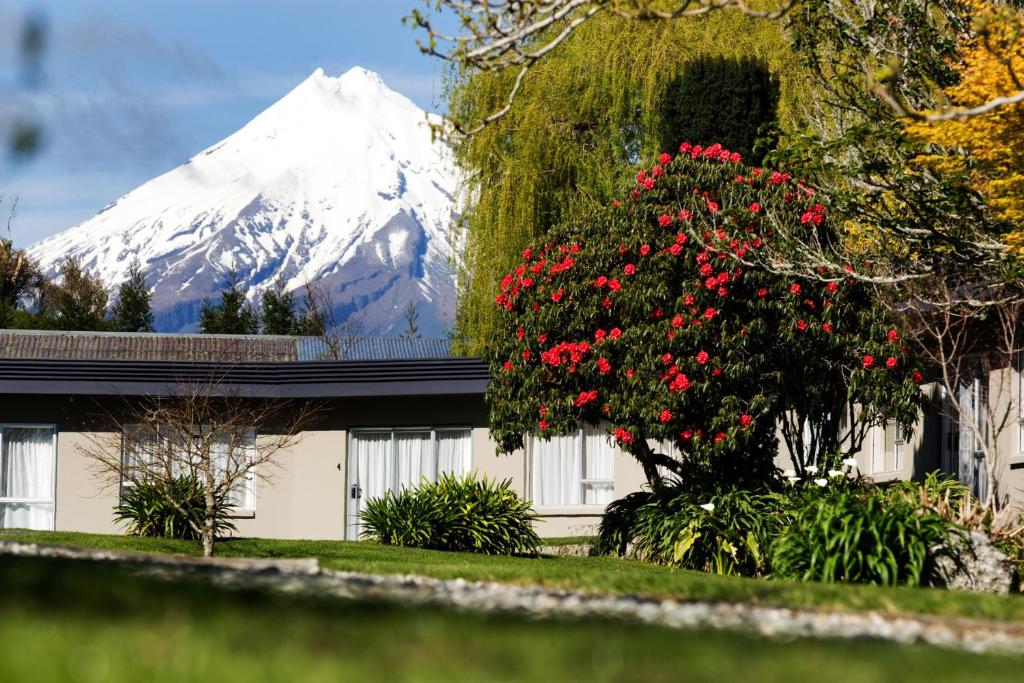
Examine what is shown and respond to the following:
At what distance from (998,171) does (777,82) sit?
10938 millimetres

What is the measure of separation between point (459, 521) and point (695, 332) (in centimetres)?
443

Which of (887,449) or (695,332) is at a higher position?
(695,332)

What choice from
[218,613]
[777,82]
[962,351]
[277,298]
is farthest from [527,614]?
[277,298]

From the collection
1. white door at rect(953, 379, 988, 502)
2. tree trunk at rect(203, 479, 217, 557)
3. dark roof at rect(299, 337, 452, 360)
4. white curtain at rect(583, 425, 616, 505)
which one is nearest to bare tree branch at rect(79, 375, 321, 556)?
tree trunk at rect(203, 479, 217, 557)

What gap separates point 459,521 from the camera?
1866cm

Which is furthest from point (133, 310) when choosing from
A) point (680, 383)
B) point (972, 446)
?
point (680, 383)

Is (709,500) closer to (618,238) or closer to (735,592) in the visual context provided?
(618,238)

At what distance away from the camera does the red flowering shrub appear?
16.8 metres

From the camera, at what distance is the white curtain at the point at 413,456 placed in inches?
934

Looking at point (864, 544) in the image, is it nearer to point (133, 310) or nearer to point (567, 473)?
point (567, 473)

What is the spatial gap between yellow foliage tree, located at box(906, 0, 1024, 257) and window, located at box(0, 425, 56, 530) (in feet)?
52.8

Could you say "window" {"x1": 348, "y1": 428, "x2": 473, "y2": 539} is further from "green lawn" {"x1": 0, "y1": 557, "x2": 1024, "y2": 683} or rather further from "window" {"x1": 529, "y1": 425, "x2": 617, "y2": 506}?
"green lawn" {"x1": 0, "y1": 557, "x2": 1024, "y2": 683}

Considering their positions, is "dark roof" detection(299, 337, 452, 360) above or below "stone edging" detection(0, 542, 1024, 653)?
above

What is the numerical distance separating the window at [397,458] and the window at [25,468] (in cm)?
532
